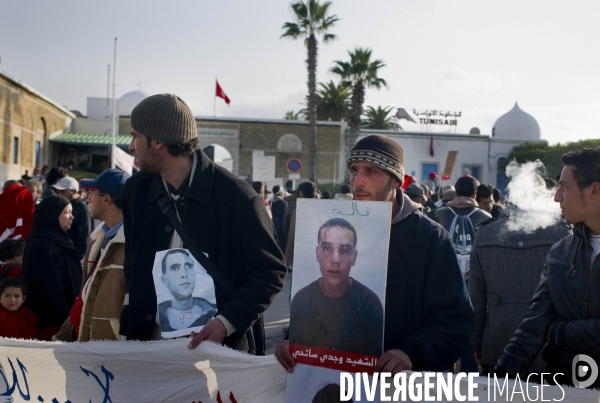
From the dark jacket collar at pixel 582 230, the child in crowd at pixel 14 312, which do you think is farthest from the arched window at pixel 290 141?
the dark jacket collar at pixel 582 230

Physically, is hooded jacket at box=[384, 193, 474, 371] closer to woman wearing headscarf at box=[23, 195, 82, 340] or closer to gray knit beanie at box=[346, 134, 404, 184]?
gray knit beanie at box=[346, 134, 404, 184]

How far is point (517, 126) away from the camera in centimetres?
5294

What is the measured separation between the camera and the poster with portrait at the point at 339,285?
236 centimetres

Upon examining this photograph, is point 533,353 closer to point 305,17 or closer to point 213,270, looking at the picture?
point 213,270

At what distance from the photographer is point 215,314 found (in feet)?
9.50

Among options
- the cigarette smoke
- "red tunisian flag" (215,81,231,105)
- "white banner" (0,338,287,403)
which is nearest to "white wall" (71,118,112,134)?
"red tunisian flag" (215,81,231,105)

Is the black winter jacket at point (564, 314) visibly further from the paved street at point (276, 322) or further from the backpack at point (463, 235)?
the paved street at point (276, 322)

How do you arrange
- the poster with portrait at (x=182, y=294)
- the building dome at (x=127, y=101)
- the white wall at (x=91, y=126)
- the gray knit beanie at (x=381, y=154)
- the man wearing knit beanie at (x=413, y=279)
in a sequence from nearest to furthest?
the man wearing knit beanie at (x=413, y=279) → the gray knit beanie at (x=381, y=154) → the poster with portrait at (x=182, y=294) → the white wall at (x=91, y=126) → the building dome at (x=127, y=101)

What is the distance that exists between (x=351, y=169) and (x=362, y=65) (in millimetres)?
36676

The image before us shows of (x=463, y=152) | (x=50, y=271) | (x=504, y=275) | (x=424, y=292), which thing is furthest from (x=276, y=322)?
(x=463, y=152)

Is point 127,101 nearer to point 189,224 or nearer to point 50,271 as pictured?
point 50,271

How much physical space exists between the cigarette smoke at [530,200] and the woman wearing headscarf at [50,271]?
3343mm

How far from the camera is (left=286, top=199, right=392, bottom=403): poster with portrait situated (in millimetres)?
2355

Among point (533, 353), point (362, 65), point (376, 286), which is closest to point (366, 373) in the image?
point (376, 286)
